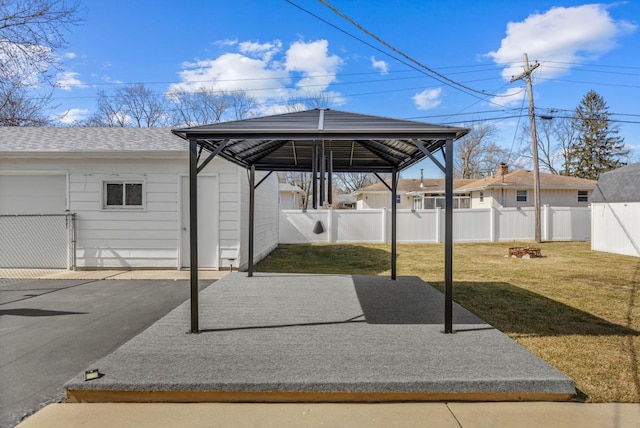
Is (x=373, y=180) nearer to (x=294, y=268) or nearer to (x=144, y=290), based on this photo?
(x=294, y=268)

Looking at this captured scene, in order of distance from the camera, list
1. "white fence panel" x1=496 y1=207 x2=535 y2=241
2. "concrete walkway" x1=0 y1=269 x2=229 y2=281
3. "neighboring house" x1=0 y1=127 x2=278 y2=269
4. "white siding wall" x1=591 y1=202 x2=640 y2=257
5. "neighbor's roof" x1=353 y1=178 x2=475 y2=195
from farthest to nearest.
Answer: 1. "neighbor's roof" x1=353 y1=178 x2=475 y2=195
2. "white fence panel" x1=496 y1=207 x2=535 y2=241
3. "white siding wall" x1=591 y1=202 x2=640 y2=257
4. "neighboring house" x1=0 y1=127 x2=278 y2=269
5. "concrete walkway" x1=0 y1=269 x2=229 y2=281

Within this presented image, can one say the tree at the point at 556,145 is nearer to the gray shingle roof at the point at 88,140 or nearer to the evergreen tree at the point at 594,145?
the evergreen tree at the point at 594,145

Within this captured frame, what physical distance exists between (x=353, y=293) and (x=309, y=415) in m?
3.37

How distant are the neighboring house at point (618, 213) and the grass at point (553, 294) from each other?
2.09 feet

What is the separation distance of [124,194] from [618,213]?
15323mm

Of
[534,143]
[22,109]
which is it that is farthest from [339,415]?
[22,109]

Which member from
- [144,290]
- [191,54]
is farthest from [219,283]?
[191,54]

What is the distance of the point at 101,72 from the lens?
1958 cm

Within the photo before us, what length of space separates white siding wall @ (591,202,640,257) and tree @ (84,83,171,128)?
25.2 meters

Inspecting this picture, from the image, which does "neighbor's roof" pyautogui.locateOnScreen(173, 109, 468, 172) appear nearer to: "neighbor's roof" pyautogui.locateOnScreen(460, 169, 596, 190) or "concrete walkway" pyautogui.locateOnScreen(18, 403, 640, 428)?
"concrete walkway" pyautogui.locateOnScreen(18, 403, 640, 428)

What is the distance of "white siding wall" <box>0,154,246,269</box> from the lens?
8.13m

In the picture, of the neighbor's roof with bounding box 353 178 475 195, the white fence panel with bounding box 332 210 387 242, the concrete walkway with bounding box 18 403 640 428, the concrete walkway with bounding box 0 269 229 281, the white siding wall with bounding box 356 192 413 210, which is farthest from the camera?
the white siding wall with bounding box 356 192 413 210

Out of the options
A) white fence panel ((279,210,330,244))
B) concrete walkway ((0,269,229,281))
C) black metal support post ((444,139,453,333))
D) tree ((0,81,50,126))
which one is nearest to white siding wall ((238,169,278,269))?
white fence panel ((279,210,330,244))

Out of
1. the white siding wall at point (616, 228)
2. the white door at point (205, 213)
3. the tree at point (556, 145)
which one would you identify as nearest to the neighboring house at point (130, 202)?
the white door at point (205, 213)
